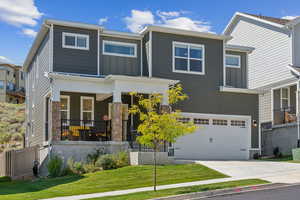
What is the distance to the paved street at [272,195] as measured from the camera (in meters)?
13.3

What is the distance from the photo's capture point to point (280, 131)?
28531 mm

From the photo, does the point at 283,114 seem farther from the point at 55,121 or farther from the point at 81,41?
the point at 55,121

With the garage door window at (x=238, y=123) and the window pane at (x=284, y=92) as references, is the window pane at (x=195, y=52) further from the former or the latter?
the window pane at (x=284, y=92)

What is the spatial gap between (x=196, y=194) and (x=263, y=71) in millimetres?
19357

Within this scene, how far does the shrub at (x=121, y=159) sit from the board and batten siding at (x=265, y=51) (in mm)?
13272

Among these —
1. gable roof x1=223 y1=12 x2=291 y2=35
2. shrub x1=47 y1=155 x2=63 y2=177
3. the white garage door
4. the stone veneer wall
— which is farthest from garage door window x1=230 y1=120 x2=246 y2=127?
shrub x1=47 y1=155 x2=63 y2=177

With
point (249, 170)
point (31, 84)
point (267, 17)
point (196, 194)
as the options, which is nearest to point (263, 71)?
point (267, 17)

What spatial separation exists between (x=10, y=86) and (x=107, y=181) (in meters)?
61.4

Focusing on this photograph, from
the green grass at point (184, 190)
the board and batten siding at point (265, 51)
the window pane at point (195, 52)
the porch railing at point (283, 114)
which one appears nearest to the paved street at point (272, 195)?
the green grass at point (184, 190)

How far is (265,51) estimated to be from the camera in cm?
3225

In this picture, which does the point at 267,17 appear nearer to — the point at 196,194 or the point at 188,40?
the point at 188,40

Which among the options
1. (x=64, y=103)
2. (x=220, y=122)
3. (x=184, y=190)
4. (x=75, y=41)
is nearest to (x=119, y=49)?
(x=75, y=41)

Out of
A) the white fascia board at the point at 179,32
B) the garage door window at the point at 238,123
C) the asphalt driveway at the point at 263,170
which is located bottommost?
the asphalt driveway at the point at 263,170

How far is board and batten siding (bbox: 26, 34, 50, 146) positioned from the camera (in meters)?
25.9
